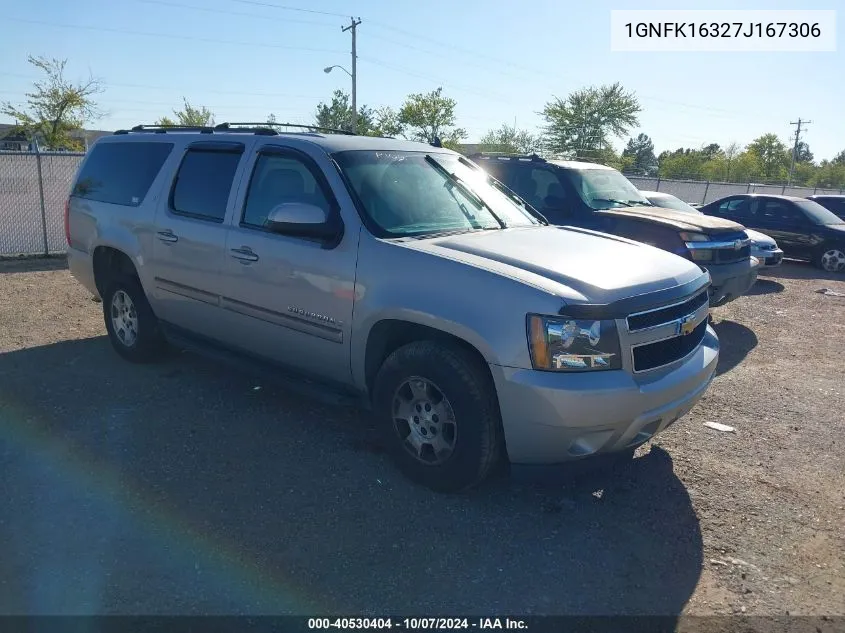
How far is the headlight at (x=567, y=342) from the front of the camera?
3188mm

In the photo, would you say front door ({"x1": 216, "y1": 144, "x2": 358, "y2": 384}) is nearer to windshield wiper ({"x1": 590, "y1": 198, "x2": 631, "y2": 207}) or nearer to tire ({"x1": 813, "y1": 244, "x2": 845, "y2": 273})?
windshield wiper ({"x1": 590, "y1": 198, "x2": 631, "y2": 207})

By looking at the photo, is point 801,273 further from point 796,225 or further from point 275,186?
point 275,186

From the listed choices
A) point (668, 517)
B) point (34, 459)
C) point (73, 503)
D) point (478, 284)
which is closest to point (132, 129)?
point (34, 459)

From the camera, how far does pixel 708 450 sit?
452cm

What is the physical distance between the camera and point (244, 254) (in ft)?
14.8

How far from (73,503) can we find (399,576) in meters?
1.89

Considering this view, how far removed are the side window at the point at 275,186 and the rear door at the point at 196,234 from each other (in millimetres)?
180

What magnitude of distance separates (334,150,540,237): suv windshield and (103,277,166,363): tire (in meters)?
2.47

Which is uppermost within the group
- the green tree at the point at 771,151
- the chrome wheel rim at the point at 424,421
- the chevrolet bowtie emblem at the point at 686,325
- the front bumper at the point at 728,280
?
the green tree at the point at 771,151

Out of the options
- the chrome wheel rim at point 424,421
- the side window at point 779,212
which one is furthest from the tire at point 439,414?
the side window at point 779,212

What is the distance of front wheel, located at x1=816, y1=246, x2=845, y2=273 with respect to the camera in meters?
13.6

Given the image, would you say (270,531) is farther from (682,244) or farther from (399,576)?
(682,244)

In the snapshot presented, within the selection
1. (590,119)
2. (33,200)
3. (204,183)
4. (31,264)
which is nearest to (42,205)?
(33,200)

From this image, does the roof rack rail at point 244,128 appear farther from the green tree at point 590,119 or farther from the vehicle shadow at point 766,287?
the green tree at point 590,119
